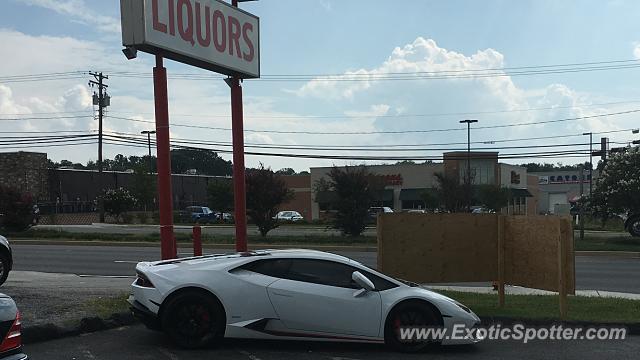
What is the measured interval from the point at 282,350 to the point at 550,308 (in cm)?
496

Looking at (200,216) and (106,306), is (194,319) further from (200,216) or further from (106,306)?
(200,216)

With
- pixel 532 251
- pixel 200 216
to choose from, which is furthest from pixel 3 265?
pixel 200 216

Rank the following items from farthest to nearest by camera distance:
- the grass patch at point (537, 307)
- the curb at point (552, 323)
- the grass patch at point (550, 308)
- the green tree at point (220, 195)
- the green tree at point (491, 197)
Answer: the green tree at point (220, 195)
the green tree at point (491, 197)
the grass patch at point (550, 308)
the grass patch at point (537, 307)
the curb at point (552, 323)

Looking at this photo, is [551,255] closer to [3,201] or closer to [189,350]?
[189,350]

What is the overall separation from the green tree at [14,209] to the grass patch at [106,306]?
24505mm

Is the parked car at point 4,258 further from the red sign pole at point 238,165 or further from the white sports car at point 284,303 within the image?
the white sports car at point 284,303

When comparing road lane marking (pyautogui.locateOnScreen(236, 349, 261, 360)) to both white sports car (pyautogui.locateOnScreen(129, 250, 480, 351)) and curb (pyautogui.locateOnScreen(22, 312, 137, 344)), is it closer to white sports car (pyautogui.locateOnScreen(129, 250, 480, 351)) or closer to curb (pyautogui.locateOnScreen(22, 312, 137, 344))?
white sports car (pyautogui.locateOnScreen(129, 250, 480, 351))

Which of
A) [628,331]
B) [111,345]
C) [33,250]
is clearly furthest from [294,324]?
[33,250]

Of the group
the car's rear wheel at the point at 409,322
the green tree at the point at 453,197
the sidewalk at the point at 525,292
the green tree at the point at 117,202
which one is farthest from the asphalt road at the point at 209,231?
the car's rear wheel at the point at 409,322

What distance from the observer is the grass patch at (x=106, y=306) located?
847cm

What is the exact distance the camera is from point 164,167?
32.6 ft

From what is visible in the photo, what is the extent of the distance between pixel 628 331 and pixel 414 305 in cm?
349

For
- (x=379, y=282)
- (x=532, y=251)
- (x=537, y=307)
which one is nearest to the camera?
(x=379, y=282)

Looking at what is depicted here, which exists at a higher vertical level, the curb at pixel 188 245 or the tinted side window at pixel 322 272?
the tinted side window at pixel 322 272
